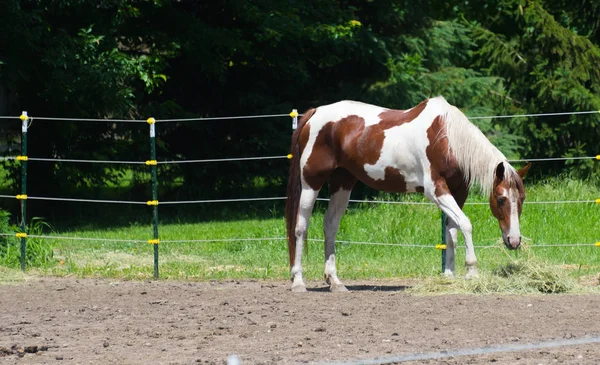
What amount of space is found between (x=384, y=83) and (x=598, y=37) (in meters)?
4.35

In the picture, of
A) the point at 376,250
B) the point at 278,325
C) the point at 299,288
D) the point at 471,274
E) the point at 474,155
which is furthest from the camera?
the point at 376,250

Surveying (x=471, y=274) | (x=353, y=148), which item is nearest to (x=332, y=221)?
(x=353, y=148)

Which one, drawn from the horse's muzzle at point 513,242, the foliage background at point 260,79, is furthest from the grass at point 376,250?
the foliage background at point 260,79

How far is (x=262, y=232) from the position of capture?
493 inches

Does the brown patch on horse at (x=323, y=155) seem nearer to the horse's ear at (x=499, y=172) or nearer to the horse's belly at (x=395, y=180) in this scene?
the horse's belly at (x=395, y=180)

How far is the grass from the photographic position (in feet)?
30.6

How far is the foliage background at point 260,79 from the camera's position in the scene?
14688 millimetres

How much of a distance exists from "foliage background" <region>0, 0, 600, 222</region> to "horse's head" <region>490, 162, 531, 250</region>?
6878 millimetres

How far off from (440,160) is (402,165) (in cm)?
37

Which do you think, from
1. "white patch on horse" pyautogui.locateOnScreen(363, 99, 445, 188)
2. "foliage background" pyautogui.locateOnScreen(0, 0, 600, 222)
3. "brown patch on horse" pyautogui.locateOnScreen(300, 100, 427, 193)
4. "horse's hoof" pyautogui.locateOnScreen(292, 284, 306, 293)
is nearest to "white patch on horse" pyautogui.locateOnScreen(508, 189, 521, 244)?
"white patch on horse" pyautogui.locateOnScreen(363, 99, 445, 188)

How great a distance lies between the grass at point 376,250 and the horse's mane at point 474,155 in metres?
0.75

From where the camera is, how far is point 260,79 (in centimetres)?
1686

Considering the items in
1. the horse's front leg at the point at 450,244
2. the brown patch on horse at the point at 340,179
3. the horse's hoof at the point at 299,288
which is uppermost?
the brown patch on horse at the point at 340,179

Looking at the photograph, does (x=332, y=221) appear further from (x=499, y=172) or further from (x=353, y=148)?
(x=499, y=172)
